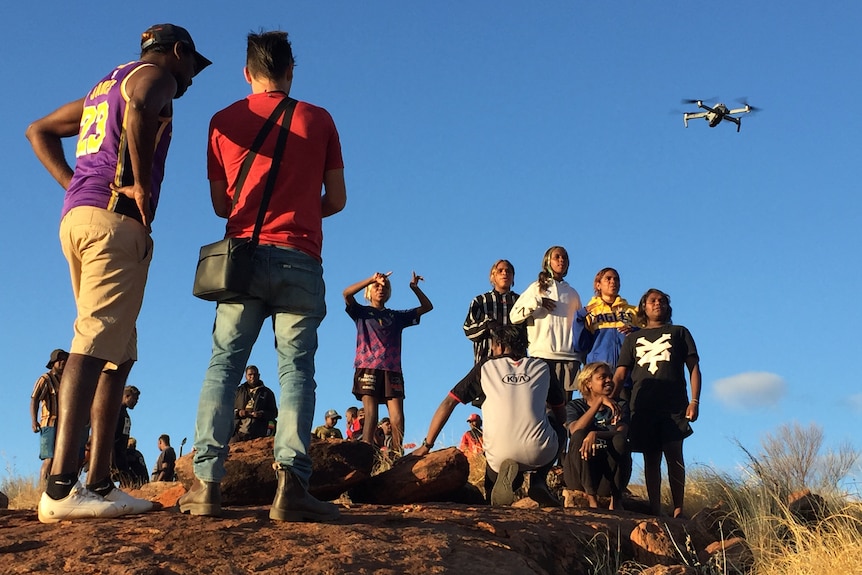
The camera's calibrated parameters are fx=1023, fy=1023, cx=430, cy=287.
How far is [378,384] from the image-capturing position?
10.8 m

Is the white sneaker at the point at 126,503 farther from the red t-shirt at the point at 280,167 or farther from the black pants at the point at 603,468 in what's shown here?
the black pants at the point at 603,468

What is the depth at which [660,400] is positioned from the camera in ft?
26.4

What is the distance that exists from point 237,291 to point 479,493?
3.32 metres

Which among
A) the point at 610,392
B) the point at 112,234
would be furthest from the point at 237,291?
the point at 610,392

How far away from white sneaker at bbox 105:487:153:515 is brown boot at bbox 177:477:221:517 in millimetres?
284

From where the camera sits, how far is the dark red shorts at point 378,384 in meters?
10.8

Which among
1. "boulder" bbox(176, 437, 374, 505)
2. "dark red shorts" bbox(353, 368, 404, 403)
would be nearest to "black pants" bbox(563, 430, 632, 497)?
"boulder" bbox(176, 437, 374, 505)

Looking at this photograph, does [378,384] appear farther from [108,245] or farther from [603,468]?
[108,245]

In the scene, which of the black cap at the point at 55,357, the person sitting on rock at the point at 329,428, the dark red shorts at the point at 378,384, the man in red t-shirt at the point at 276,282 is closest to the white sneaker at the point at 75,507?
the man in red t-shirt at the point at 276,282

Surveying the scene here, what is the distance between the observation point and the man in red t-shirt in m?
4.94

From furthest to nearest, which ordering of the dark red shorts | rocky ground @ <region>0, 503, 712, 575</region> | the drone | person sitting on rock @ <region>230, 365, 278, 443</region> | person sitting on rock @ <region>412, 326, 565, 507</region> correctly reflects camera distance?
1. the drone
2. person sitting on rock @ <region>230, 365, 278, 443</region>
3. the dark red shorts
4. person sitting on rock @ <region>412, 326, 565, 507</region>
5. rocky ground @ <region>0, 503, 712, 575</region>

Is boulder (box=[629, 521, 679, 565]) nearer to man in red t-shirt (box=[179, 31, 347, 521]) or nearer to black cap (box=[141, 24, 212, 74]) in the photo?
man in red t-shirt (box=[179, 31, 347, 521])

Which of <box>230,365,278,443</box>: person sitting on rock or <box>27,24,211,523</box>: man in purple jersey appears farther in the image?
<box>230,365,278,443</box>: person sitting on rock

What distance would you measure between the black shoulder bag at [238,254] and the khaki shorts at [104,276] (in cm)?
33
